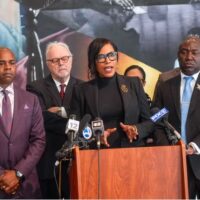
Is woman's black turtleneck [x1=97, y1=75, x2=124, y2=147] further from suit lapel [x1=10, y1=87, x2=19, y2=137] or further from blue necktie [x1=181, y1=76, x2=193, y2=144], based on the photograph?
suit lapel [x1=10, y1=87, x2=19, y2=137]

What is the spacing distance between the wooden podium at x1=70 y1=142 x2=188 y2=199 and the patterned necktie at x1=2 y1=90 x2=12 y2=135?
2.81 feet

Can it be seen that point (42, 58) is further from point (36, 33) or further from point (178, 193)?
point (178, 193)

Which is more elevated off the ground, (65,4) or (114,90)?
(65,4)

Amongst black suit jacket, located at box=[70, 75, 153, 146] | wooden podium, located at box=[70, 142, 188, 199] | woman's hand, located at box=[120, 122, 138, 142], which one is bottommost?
wooden podium, located at box=[70, 142, 188, 199]

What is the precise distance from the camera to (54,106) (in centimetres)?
387

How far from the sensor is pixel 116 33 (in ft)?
15.7

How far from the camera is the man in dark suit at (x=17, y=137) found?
10.6 feet

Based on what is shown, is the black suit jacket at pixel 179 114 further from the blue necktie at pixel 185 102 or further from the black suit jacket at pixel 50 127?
the black suit jacket at pixel 50 127

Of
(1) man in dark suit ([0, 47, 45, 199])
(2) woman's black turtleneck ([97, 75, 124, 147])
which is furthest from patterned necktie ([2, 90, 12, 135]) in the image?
(2) woman's black turtleneck ([97, 75, 124, 147])

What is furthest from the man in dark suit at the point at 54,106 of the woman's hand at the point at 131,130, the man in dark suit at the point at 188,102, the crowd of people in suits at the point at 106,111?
the man in dark suit at the point at 188,102

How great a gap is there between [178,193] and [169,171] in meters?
0.14

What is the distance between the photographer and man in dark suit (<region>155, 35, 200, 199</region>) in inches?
133

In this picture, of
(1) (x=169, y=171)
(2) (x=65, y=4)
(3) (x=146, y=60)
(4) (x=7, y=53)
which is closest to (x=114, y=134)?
(1) (x=169, y=171)

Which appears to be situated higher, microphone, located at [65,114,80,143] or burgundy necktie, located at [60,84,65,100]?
burgundy necktie, located at [60,84,65,100]
